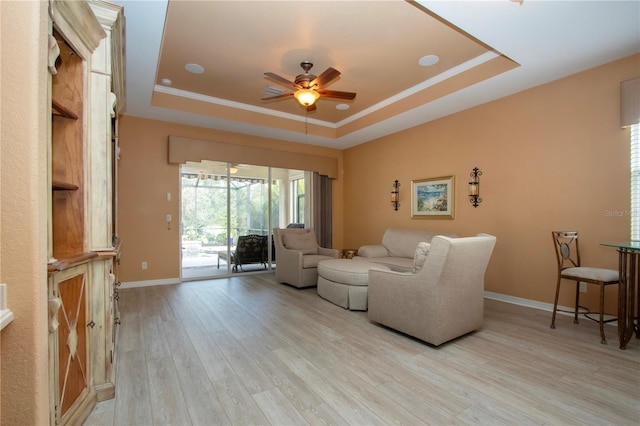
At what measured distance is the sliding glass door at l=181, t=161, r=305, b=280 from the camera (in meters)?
5.30

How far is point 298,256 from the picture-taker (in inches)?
183

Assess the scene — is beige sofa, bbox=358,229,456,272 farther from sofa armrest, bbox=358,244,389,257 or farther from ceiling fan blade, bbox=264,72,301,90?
ceiling fan blade, bbox=264,72,301,90

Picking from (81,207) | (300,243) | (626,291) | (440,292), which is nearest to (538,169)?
(626,291)

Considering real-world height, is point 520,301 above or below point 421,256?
below

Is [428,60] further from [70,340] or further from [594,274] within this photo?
A: [70,340]

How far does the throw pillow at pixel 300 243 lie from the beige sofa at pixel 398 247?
2.94 feet

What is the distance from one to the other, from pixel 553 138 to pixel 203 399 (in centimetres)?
439

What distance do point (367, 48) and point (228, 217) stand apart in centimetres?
374

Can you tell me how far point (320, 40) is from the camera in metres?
3.16

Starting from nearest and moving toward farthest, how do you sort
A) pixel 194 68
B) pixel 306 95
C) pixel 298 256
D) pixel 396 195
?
pixel 306 95, pixel 194 68, pixel 298 256, pixel 396 195

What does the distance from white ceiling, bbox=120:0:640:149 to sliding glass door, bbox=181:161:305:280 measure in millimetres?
1069

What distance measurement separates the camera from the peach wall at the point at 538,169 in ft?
10.2

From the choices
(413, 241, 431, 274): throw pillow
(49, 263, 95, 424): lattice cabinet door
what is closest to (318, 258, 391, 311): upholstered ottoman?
(413, 241, 431, 274): throw pillow

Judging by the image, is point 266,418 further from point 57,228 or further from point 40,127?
point 40,127
